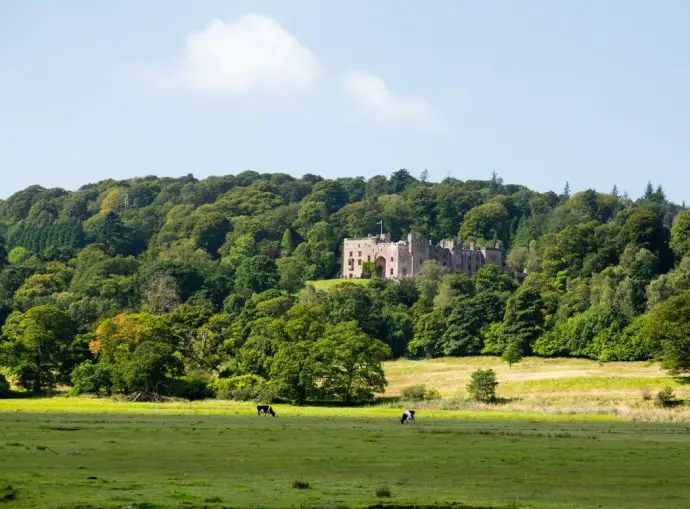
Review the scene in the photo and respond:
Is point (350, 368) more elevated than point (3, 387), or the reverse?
point (350, 368)

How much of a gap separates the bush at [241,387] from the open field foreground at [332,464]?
96.1ft

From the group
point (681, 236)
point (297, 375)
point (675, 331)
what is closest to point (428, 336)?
point (675, 331)

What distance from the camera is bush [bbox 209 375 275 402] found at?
3465 inches

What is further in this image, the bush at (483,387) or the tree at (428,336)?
the tree at (428,336)

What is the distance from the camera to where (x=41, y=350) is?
330 feet

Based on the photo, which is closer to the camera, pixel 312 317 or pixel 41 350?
pixel 41 350

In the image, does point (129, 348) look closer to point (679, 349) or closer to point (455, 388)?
point (455, 388)

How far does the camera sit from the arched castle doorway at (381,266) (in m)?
193

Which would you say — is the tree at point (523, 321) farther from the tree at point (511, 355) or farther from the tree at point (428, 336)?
the tree at point (428, 336)

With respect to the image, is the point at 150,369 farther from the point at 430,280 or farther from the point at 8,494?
the point at 430,280

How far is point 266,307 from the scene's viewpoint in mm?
132750

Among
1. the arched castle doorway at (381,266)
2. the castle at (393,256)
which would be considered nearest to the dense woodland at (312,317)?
the castle at (393,256)

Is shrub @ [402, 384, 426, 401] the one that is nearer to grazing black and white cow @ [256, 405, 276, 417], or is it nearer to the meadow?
the meadow

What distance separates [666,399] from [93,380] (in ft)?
144
